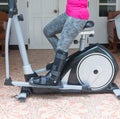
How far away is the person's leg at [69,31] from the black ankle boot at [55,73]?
0.08m

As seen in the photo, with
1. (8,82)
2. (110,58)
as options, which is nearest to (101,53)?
(110,58)

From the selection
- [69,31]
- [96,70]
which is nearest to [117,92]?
[96,70]

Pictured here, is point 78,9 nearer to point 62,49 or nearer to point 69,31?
point 69,31

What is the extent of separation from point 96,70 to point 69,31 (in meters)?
0.58

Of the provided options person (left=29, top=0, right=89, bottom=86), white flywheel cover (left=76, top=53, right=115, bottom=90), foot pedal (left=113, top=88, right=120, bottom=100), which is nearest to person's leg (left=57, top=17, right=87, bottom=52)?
person (left=29, top=0, right=89, bottom=86)

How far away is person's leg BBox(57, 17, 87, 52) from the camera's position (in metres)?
3.23

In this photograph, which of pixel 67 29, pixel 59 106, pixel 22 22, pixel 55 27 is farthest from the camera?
pixel 22 22

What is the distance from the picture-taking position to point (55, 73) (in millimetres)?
3314

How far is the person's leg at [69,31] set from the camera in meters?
3.23

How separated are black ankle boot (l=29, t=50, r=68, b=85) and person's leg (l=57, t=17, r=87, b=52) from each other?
3.0 inches

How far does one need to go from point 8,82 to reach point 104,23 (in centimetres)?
458

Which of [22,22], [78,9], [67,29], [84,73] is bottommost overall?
[84,73]

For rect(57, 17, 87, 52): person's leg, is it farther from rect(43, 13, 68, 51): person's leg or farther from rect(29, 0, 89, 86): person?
rect(43, 13, 68, 51): person's leg

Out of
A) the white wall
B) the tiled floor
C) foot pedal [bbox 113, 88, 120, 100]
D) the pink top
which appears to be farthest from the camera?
the white wall
